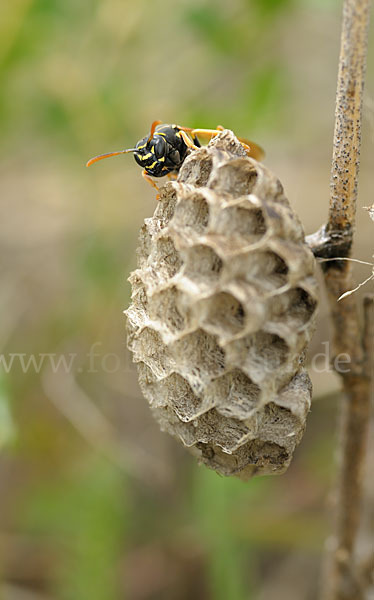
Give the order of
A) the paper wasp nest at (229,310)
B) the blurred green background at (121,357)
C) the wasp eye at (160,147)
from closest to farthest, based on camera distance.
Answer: the paper wasp nest at (229,310) < the wasp eye at (160,147) < the blurred green background at (121,357)

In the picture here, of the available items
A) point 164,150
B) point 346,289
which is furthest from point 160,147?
point 346,289

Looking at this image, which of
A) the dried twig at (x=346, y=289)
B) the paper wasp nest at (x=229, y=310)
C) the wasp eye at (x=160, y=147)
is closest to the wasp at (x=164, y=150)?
the wasp eye at (x=160, y=147)

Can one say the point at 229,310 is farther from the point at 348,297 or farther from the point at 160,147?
the point at 160,147

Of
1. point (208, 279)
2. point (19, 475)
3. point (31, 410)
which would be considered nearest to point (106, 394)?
point (31, 410)

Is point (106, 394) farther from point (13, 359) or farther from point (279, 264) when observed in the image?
point (279, 264)

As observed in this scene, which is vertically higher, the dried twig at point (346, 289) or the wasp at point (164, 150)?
the wasp at point (164, 150)

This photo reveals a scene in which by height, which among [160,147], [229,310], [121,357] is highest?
[160,147]

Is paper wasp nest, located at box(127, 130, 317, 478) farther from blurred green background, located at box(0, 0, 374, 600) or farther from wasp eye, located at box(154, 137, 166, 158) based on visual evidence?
blurred green background, located at box(0, 0, 374, 600)

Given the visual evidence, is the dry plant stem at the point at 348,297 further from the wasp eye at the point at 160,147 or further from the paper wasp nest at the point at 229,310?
the wasp eye at the point at 160,147
